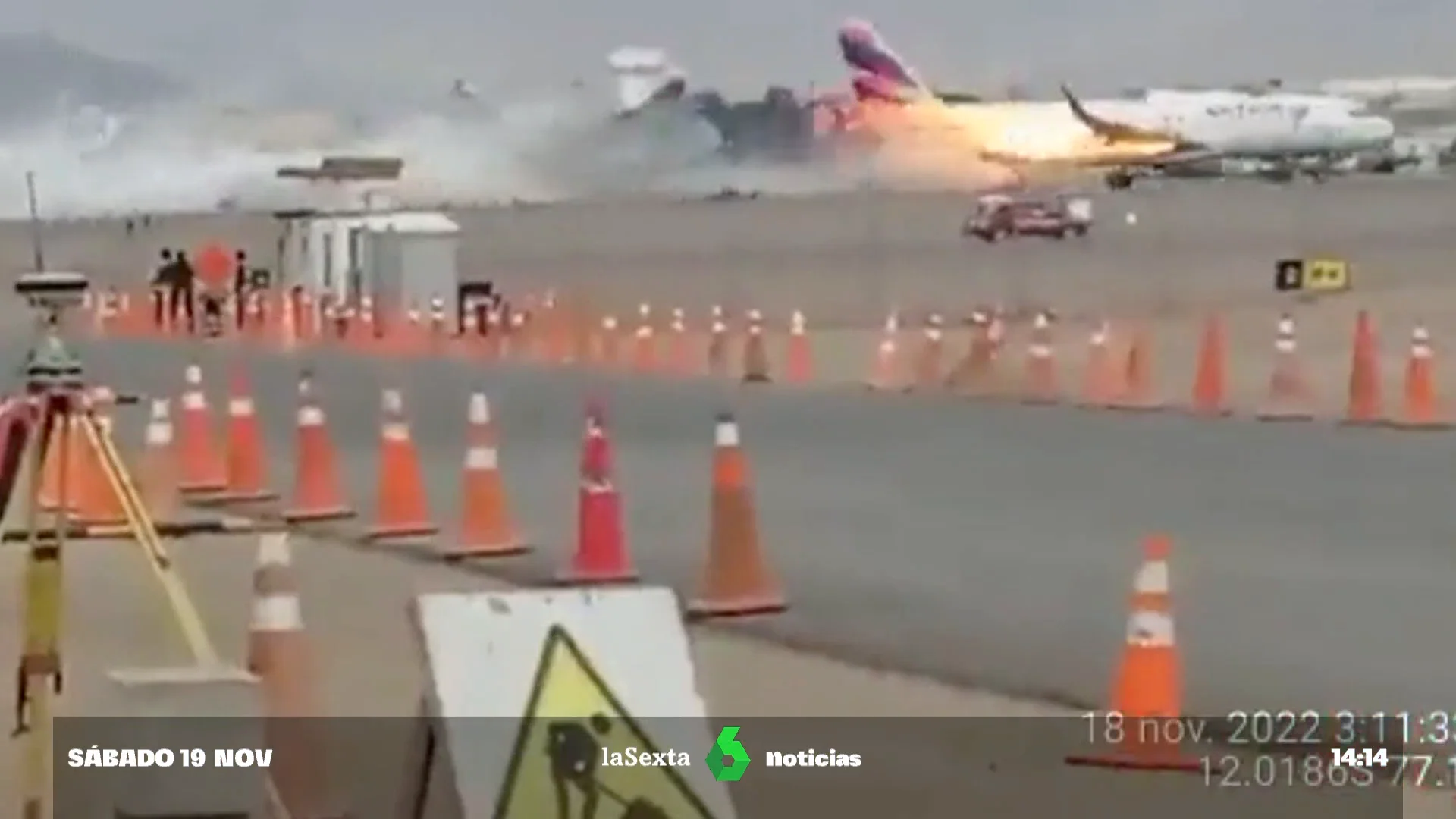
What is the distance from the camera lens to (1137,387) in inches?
887

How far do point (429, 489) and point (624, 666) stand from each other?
1042 cm

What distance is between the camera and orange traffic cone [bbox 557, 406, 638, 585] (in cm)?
1204

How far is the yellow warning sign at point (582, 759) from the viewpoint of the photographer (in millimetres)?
6152

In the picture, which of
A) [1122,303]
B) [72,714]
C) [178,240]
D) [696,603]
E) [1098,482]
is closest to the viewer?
[72,714]

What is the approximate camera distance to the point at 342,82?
117 ft

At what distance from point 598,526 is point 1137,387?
10.9 meters

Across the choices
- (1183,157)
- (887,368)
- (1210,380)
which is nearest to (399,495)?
(1210,380)

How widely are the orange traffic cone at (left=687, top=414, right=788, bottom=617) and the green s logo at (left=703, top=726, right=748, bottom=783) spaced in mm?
2965

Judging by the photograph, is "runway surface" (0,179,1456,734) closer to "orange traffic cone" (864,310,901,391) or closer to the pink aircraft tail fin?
"orange traffic cone" (864,310,901,391)

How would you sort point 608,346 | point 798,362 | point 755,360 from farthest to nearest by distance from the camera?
point 608,346, point 798,362, point 755,360

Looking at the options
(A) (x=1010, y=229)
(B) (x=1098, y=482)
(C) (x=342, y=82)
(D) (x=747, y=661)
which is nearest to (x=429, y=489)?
(B) (x=1098, y=482)

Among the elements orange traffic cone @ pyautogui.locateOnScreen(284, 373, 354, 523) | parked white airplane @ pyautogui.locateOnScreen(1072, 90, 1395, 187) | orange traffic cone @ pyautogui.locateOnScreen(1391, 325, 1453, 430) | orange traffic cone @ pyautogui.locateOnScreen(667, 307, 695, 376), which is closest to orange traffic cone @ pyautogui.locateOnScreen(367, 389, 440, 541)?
orange traffic cone @ pyautogui.locateOnScreen(284, 373, 354, 523)

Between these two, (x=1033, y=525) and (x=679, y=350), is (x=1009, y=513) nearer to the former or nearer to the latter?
(x=1033, y=525)

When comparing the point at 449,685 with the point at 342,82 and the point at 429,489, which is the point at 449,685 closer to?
the point at 429,489
